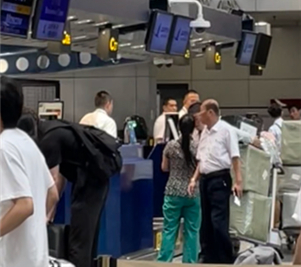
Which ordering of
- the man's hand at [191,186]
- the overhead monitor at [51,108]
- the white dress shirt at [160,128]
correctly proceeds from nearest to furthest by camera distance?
the man's hand at [191,186], the white dress shirt at [160,128], the overhead monitor at [51,108]

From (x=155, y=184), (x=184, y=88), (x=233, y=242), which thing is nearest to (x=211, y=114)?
(x=233, y=242)

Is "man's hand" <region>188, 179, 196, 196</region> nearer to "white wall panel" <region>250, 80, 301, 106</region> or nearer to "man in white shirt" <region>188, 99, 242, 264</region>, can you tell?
"man in white shirt" <region>188, 99, 242, 264</region>

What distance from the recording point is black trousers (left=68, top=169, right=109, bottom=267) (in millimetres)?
5508

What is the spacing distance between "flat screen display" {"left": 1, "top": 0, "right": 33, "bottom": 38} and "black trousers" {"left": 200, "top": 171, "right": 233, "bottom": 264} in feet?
6.93

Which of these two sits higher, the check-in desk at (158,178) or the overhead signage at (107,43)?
the overhead signage at (107,43)

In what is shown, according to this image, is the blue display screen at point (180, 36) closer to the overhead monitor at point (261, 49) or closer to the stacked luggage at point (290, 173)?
the stacked luggage at point (290, 173)

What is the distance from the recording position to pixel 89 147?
5.36m

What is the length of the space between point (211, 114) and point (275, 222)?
2.39 m

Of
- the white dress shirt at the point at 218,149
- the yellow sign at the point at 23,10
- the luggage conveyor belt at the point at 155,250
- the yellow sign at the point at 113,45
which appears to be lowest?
the luggage conveyor belt at the point at 155,250

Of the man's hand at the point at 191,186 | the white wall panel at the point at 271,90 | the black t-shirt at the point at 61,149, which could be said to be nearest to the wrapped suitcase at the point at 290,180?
the man's hand at the point at 191,186

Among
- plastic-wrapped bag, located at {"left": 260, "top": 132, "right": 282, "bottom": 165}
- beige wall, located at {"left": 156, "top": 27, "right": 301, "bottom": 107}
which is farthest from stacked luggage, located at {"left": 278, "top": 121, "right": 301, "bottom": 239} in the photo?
beige wall, located at {"left": 156, "top": 27, "right": 301, "bottom": 107}

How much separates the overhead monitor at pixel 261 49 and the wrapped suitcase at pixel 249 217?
265 inches

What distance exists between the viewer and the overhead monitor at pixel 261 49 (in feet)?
46.3

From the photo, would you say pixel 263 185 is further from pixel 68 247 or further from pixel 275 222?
pixel 68 247
